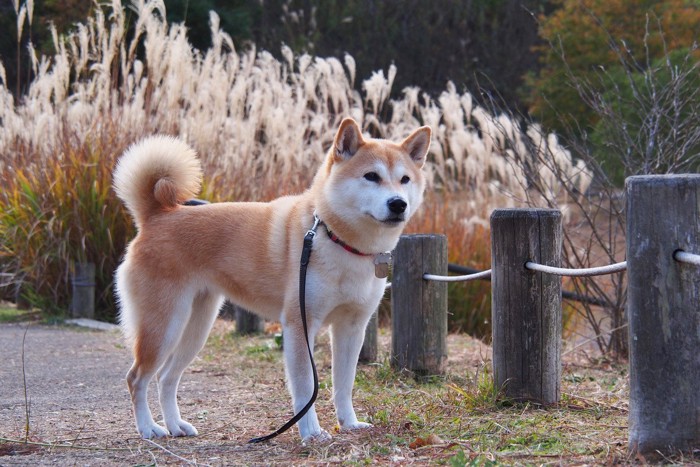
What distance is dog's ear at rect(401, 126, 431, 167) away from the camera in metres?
3.88

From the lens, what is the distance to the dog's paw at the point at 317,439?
11.0ft

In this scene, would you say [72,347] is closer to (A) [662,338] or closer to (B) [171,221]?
(B) [171,221]

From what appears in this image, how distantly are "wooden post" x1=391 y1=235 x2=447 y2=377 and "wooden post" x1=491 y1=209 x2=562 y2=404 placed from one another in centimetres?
100

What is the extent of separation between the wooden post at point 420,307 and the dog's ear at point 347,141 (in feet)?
3.92

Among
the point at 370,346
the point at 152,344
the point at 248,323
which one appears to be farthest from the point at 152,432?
the point at 248,323

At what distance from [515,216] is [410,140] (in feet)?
1.93

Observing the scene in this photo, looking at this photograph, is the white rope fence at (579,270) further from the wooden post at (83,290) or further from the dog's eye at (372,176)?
the wooden post at (83,290)

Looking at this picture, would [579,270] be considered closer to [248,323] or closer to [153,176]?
[153,176]

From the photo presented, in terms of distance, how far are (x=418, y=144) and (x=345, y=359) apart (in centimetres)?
103

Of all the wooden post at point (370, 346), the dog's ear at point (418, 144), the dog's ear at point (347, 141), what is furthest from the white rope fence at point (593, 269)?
the wooden post at point (370, 346)

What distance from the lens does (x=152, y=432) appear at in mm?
3660

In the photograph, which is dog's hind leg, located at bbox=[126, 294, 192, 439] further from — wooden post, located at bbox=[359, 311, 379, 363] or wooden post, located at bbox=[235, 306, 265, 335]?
wooden post, located at bbox=[235, 306, 265, 335]

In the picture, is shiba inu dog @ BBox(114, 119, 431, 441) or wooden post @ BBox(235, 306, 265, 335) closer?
shiba inu dog @ BBox(114, 119, 431, 441)

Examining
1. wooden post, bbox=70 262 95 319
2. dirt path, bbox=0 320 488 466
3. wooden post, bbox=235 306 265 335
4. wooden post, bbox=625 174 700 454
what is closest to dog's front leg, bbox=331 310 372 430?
dirt path, bbox=0 320 488 466
